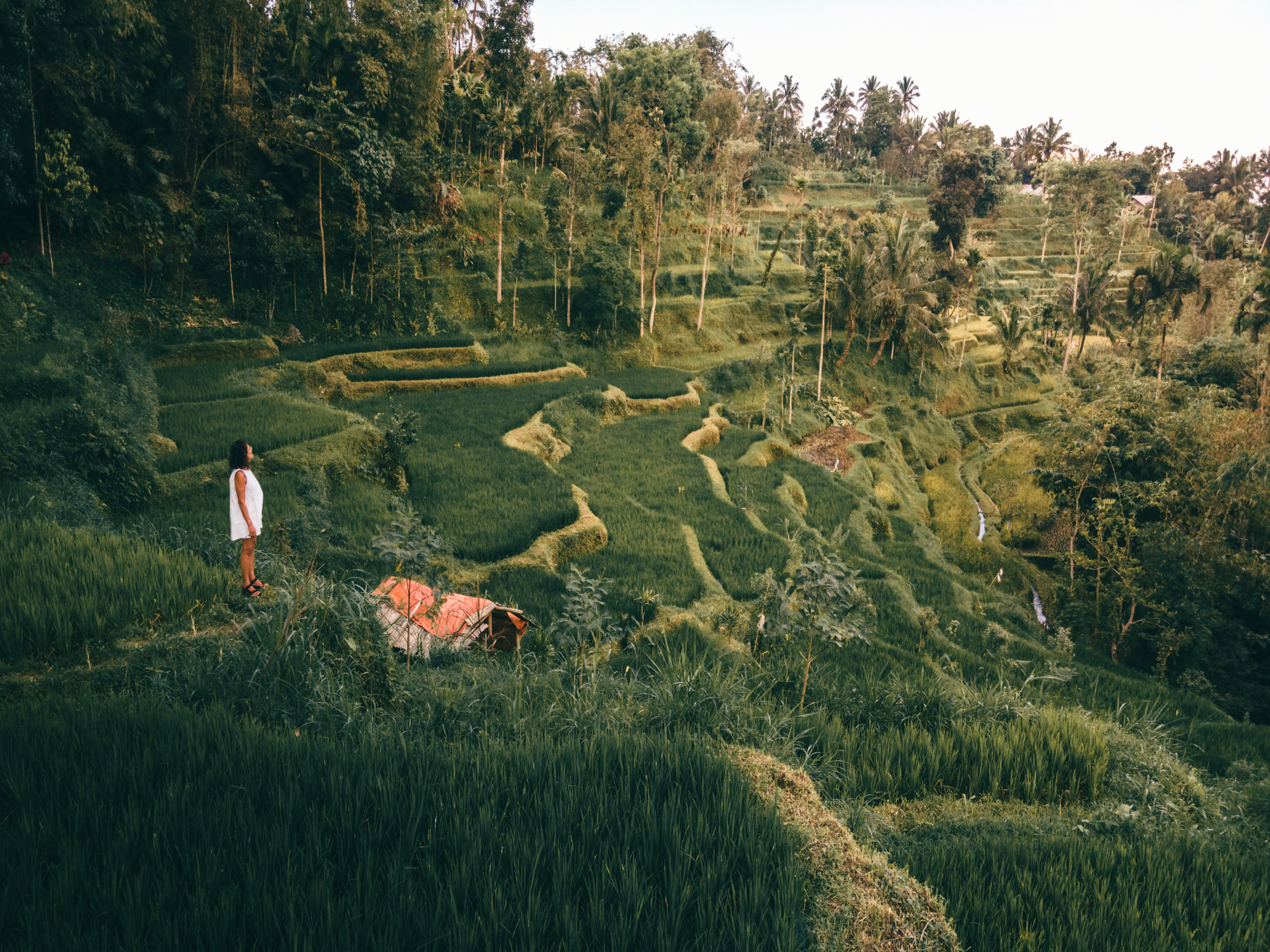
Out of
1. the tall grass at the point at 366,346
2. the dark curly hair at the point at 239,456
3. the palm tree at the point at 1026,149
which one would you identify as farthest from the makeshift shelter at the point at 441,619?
the palm tree at the point at 1026,149

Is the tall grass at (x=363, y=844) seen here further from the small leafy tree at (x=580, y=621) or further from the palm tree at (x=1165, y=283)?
the palm tree at (x=1165, y=283)

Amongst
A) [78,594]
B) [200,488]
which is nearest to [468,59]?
[200,488]

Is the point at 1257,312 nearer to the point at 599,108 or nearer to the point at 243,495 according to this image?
the point at 599,108

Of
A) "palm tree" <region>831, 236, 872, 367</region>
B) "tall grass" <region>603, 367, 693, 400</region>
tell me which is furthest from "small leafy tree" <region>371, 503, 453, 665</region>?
"palm tree" <region>831, 236, 872, 367</region>

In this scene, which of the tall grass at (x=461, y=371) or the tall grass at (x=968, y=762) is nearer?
the tall grass at (x=968, y=762)

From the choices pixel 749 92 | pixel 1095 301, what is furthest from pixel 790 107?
pixel 1095 301
